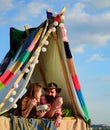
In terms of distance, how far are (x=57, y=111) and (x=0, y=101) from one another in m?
1.34

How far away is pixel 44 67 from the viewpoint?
12.0 meters

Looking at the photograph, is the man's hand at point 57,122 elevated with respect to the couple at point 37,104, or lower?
lower

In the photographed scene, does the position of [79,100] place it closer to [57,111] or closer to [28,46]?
[57,111]

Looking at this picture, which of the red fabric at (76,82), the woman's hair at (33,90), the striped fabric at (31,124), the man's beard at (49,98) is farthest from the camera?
the red fabric at (76,82)

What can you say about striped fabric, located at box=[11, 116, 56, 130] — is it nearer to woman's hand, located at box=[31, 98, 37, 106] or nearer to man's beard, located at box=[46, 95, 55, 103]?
woman's hand, located at box=[31, 98, 37, 106]

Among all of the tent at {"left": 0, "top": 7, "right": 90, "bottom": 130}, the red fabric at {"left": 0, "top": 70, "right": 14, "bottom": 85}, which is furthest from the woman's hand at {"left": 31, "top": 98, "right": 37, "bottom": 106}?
the red fabric at {"left": 0, "top": 70, "right": 14, "bottom": 85}

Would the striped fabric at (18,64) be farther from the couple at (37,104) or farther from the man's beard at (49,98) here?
the man's beard at (49,98)

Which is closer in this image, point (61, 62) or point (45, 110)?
point (45, 110)

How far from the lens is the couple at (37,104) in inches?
395

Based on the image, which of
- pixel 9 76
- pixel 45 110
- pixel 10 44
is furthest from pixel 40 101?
pixel 10 44

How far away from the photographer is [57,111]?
1041 centimetres

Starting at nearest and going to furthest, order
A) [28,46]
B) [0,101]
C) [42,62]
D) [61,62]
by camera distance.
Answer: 1. [0,101]
2. [28,46]
3. [61,62]
4. [42,62]

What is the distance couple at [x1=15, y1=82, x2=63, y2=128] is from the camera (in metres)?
10.0

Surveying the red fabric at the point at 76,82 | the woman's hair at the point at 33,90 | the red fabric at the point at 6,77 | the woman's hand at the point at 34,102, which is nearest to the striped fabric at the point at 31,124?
the woman's hand at the point at 34,102
